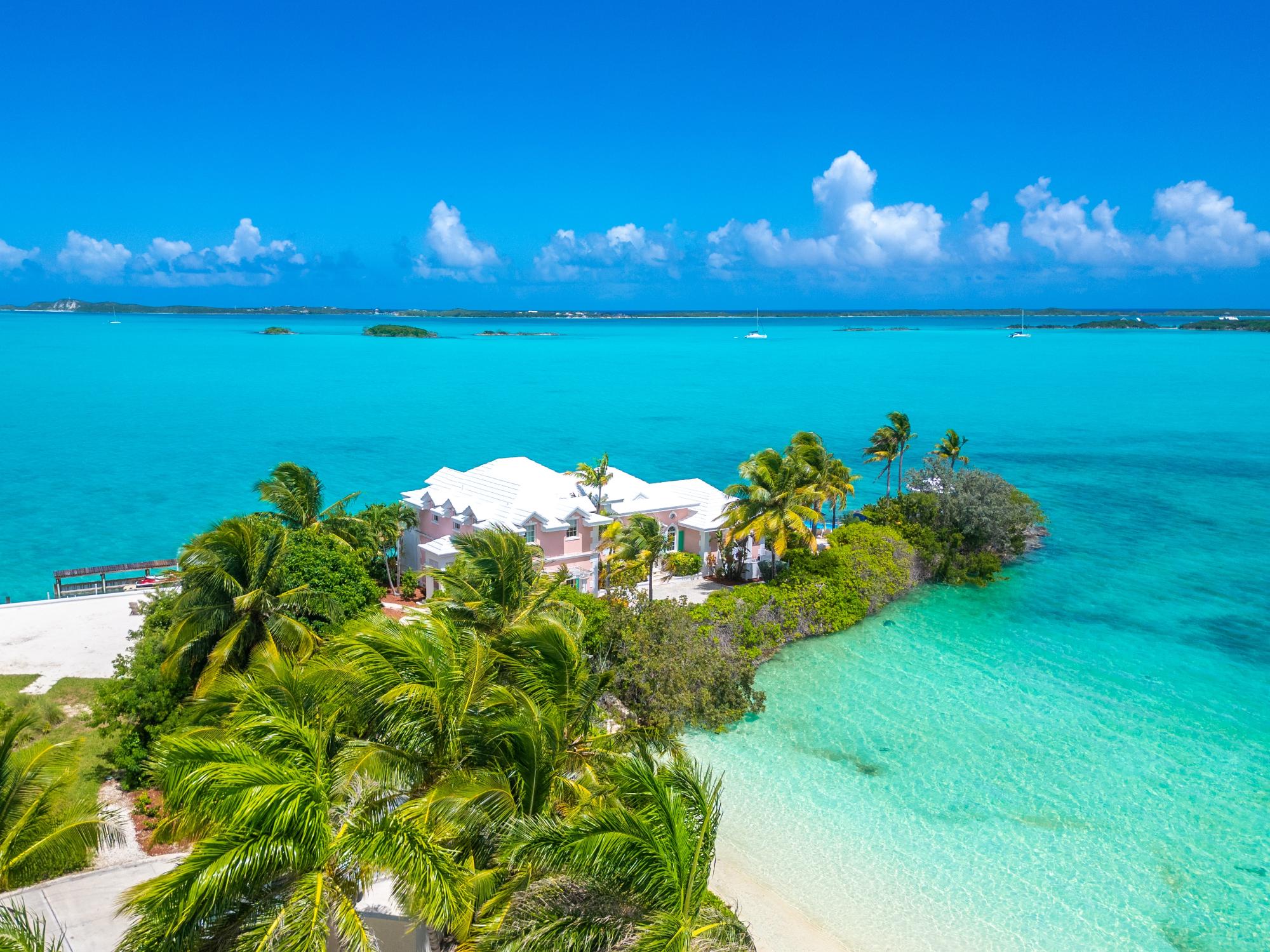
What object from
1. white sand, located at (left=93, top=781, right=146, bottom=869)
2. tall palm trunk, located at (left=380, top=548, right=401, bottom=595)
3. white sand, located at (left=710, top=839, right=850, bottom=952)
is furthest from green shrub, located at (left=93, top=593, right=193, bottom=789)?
tall palm trunk, located at (left=380, top=548, right=401, bottom=595)

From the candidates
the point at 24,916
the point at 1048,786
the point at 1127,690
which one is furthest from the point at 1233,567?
the point at 24,916

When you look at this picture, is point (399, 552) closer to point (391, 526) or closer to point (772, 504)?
point (391, 526)

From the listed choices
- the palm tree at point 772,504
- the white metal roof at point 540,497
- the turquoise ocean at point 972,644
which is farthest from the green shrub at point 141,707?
the palm tree at point 772,504

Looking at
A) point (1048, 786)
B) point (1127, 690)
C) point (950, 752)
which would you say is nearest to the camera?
point (1048, 786)

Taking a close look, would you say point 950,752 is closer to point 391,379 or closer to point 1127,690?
point 1127,690

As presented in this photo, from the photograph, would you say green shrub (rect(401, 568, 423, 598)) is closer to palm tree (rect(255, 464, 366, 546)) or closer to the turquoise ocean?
palm tree (rect(255, 464, 366, 546))

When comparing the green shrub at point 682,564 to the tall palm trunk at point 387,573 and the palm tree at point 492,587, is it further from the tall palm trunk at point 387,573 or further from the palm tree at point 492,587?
the palm tree at point 492,587
